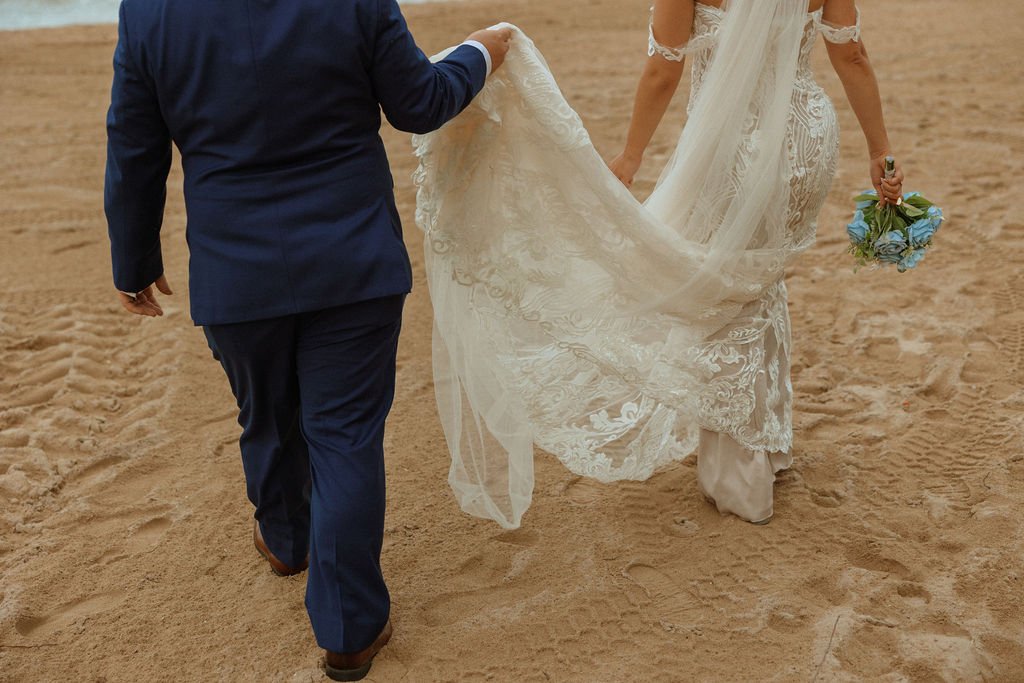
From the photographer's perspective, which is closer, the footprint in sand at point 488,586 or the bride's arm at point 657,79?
the bride's arm at point 657,79

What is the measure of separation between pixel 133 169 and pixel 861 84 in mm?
2331

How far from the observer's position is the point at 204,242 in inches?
99.3

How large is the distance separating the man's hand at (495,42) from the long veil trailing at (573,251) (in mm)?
70

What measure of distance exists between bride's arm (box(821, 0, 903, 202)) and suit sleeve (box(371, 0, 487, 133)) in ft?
4.06

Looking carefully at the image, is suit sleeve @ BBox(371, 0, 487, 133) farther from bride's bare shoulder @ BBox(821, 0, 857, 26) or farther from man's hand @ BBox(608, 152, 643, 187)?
bride's bare shoulder @ BBox(821, 0, 857, 26)

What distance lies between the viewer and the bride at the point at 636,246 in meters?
2.99

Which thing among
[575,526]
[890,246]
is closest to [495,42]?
[890,246]

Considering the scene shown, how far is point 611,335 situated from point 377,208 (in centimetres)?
103

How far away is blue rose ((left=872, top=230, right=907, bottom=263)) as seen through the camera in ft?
10.9

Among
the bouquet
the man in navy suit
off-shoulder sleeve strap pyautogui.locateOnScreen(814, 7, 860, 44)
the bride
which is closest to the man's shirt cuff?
the man in navy suit

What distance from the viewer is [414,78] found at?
244 cm

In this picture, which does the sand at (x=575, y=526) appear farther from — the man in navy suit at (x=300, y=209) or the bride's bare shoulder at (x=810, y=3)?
the bride's bare shoulder at (x=810, y=3)

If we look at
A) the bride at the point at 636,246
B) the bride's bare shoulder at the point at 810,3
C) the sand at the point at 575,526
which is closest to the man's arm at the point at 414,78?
the bride at the point at 636,246

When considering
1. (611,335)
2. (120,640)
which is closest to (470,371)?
(611,335)
